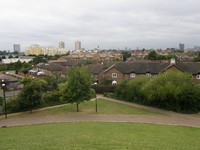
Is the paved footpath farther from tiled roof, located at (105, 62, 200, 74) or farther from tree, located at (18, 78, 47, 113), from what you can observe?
tiled roof, located at (105, 62, 200, 74)

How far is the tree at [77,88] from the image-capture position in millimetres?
29484

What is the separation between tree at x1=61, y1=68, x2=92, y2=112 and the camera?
2948 centimetres

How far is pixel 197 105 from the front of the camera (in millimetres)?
29984

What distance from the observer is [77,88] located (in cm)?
2959

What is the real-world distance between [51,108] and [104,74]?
778 inches

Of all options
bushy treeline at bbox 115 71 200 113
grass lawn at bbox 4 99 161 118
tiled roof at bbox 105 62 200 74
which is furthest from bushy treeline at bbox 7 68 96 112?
tiled roof at bbox 105 62 200 74

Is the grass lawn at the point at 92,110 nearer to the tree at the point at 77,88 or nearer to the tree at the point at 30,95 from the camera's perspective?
the tree at the point at 30,95

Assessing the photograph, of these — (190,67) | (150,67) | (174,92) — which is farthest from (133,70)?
(174,92)

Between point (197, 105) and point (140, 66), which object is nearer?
point (197, 105)

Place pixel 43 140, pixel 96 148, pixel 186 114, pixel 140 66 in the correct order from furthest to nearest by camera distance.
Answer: pixel 140 66, pixel 186 114, pixel 43 140, pixel 96 148

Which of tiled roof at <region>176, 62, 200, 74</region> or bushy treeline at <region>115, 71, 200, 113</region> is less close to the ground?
tiled roof at <region>176, 62, 200, 74</region>

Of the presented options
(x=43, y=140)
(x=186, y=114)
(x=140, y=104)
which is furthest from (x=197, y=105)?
(x=43, y=140)

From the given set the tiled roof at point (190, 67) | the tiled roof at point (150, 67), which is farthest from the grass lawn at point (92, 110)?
the tiled roof at point (190, 67)

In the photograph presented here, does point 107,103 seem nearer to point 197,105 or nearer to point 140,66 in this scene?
point 197,105
